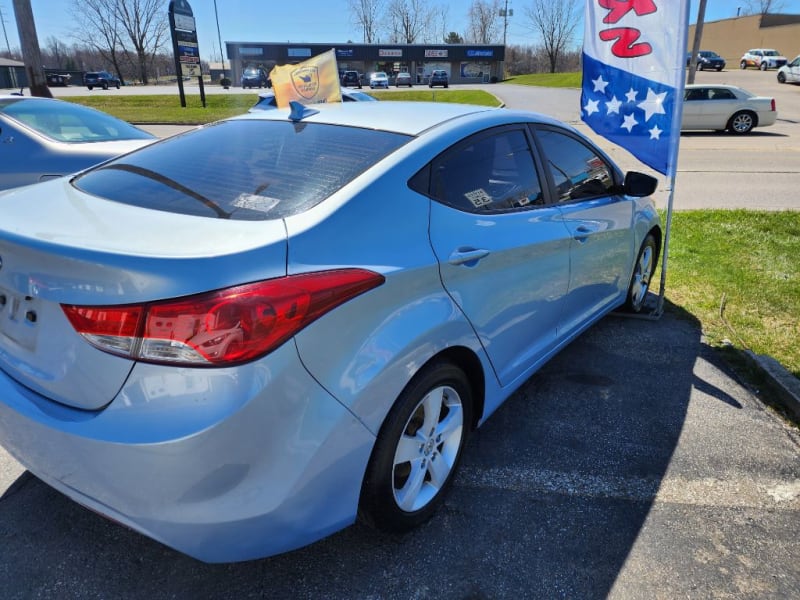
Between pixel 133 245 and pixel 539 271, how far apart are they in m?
1.88

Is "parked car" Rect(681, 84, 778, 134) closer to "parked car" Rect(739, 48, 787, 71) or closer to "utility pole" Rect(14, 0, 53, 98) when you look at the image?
"utility pole" Rect(14, 0, 53, 98)

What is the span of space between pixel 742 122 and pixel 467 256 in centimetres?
2047

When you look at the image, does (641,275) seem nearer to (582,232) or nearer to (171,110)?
(582,232)

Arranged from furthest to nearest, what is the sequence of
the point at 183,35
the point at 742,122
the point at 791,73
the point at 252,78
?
the point at 252,78 < the point at 791,73 < the point at 183,35 < the point at 742,122

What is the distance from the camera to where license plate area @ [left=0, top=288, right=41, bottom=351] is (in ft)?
6.04

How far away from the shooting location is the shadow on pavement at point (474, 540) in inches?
83.6

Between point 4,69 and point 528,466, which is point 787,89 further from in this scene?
point 4,69

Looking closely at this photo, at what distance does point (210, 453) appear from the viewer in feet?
5.21

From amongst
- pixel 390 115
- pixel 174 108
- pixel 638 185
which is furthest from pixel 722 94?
pixel 174 108

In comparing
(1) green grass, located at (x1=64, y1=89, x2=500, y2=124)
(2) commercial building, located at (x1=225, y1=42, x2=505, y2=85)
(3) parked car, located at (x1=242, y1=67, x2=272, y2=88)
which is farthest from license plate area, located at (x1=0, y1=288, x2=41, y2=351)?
(2) commercial building, located at (x1=225, y1=42, x2=505, y2=85)

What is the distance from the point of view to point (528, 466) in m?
2.85

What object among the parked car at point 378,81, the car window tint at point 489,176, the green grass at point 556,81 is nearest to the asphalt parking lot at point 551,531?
the car window tint at point 489,176

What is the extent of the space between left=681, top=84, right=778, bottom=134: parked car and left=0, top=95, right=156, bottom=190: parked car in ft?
58.5

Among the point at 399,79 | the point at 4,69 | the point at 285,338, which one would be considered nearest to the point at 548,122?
the point at 285,338
